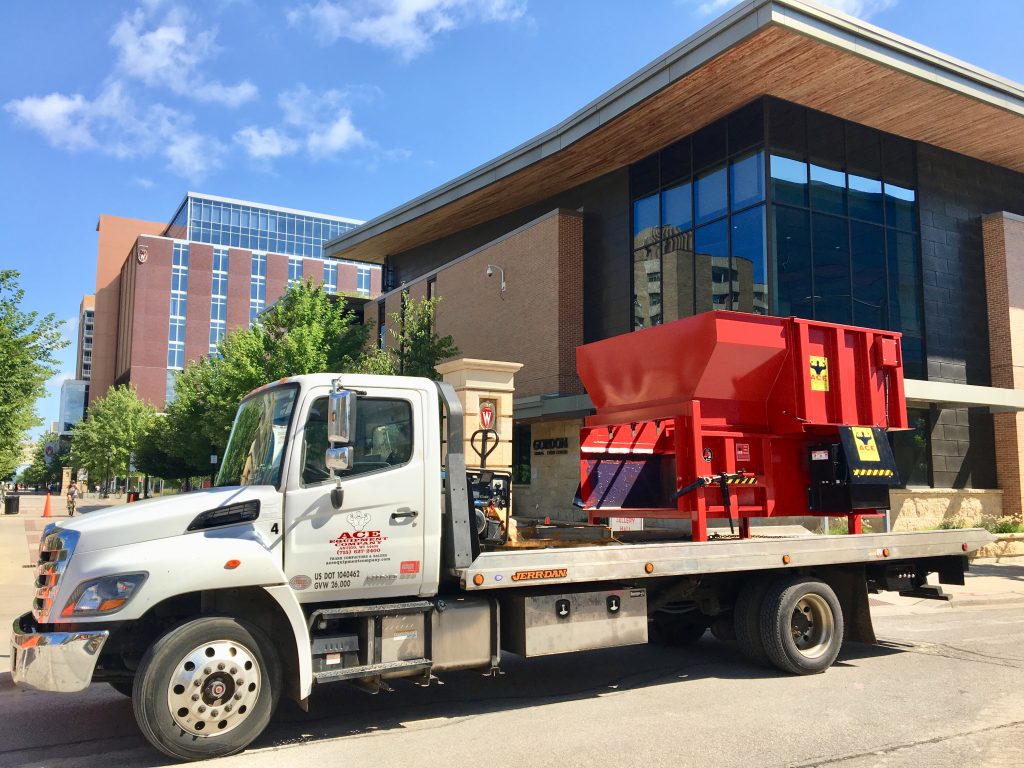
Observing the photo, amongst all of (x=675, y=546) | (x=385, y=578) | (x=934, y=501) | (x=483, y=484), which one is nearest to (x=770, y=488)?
(x=675, y=546)

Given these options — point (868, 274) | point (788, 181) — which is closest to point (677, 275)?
point (788, 181)


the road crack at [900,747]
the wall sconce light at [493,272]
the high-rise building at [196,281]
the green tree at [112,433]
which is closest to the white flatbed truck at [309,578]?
the road crack at [900,747]

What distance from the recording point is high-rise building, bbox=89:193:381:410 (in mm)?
94938

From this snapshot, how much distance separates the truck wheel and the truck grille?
728 mm

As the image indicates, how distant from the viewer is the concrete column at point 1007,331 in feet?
74.3

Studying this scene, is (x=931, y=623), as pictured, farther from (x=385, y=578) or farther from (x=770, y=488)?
(x=385, y=578)

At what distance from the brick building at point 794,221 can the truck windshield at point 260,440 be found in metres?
14.2

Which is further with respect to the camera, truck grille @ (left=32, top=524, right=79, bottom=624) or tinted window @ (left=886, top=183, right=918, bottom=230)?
tinted window @ (left=886, top=183, right=918, bottom=230)

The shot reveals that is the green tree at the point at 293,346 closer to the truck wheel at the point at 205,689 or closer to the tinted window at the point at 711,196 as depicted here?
Answer: the tinted window at the point at 711,196

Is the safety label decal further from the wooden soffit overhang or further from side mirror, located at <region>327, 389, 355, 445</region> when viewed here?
the wooden soffit overhang

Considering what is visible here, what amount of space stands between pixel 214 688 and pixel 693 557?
12.8ft

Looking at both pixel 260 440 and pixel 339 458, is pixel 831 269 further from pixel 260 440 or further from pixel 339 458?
pixel 339 458

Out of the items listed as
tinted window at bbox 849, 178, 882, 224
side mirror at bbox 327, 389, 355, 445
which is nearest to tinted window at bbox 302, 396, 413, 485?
side mirror at bbox 327, 389, 355, 445

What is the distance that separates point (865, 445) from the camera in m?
8.48
